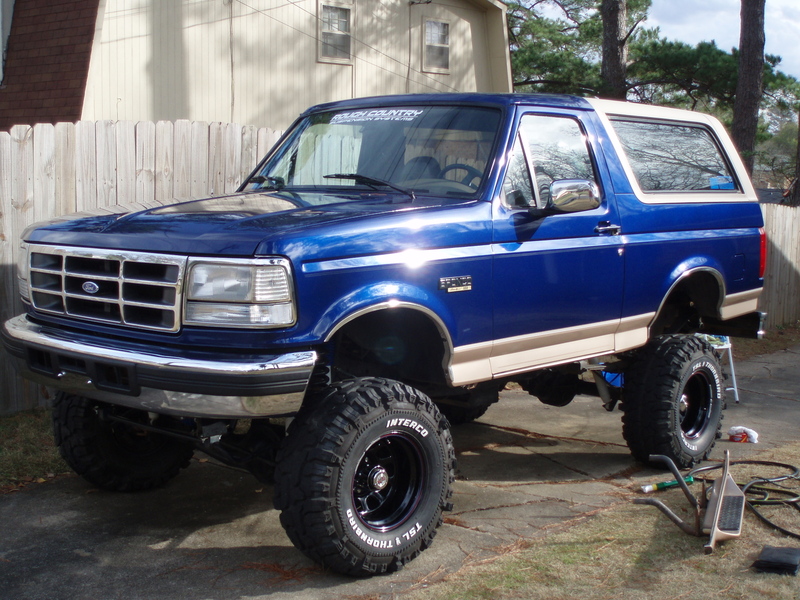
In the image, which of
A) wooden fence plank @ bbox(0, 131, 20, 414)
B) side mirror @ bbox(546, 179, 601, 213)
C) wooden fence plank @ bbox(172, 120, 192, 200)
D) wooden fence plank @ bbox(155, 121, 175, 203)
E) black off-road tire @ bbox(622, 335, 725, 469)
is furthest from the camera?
wooden fence plank @ bbox(172, 120, 192, 200)

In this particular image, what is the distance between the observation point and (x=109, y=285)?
399 cm

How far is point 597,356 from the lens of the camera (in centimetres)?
523

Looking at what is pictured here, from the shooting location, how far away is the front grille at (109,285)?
12.2 ft

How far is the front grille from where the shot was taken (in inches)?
147

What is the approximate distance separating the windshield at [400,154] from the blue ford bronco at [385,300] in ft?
0.05

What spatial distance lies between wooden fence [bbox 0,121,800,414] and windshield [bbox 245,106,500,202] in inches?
44.8

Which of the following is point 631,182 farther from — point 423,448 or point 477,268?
point 423,448

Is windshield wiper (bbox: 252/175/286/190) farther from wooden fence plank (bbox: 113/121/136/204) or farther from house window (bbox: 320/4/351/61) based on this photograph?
house window (bbox: 320/4/351/61)

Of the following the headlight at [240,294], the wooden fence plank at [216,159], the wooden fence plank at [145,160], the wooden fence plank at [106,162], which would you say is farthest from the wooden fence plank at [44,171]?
the headlight at [240,294]

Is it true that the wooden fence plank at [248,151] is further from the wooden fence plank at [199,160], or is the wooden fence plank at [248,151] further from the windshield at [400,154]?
the windshield at [400,154]

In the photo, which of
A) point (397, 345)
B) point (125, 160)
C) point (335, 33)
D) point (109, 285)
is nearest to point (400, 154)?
point (397, 345)

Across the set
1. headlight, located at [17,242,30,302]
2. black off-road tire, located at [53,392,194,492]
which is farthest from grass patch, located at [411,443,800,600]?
headlight, located at [17,242,30,302]

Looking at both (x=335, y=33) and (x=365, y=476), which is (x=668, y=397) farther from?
(x=335, y=33)

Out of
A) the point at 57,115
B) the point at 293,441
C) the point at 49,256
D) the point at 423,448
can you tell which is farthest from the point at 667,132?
the point at 57,115
